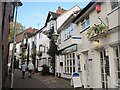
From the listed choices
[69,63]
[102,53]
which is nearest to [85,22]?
[102,53]

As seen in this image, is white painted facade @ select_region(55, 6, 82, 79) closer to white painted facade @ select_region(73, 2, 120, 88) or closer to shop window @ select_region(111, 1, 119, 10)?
white painted facade @ select_region(73, 2, 120, 88)

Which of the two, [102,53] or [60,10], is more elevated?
[60,10]

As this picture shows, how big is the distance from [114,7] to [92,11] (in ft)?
9.49

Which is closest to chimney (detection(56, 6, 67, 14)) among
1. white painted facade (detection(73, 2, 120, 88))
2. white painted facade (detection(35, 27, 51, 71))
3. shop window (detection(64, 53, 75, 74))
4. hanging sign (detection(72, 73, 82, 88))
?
white painted facade (detection(35, 27, 51, 71))

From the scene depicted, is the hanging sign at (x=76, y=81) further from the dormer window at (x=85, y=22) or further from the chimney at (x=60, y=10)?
the chimney at (x=60, y=10)

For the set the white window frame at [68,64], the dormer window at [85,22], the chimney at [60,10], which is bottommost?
the white window frame at [68,64]

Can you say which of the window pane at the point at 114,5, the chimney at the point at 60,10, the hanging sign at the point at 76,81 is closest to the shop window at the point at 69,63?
the hanging sign at the point at 76,81

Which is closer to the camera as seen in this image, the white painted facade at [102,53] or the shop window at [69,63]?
the white painted facade at [102,53]

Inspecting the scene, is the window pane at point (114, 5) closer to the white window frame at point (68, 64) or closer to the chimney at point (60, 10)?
the white window frame at point (68, 64)

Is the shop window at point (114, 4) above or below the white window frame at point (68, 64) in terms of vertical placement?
above

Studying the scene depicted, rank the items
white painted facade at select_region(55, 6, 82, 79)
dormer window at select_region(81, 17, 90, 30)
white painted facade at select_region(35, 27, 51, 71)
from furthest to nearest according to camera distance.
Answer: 1. white painted facade at select_region(35, 27, 51, 71)
2. white painted facade at select_region(55, 6, 82, 79)
3. dormer window at select_region(81, 17, 90, 30)

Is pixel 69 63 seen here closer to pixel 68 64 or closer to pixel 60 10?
pixel 68 64

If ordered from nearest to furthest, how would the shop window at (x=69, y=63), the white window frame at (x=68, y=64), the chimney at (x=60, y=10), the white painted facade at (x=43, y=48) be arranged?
1. the shop window at (x=69, y=63)
2. the white window frame at (x=68, y=64)
3. the white painted facade at (x=43, y=48)
4. the chimney at (x=60, y=10)

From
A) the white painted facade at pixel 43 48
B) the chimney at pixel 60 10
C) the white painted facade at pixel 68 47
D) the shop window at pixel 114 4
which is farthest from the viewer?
the chimney at pixel 60 10
